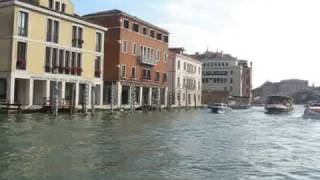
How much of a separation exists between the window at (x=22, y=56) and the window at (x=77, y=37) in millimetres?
7181

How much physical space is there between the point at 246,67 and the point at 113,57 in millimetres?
80563

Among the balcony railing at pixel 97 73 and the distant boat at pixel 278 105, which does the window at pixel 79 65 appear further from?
the distant boat at pixel 278 105

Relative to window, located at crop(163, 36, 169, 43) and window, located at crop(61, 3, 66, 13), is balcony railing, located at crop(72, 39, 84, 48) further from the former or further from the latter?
window, located at crop(163, 36, 169, 43)

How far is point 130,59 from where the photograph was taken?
65.1m

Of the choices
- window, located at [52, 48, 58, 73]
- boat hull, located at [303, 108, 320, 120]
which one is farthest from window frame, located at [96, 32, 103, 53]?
boat hull, located at [303, 108, 320, 120]

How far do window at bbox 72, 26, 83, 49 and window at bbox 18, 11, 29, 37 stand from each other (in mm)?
6951

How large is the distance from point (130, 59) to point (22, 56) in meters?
21.5

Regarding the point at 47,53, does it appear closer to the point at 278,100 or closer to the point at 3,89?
the point at 3,89

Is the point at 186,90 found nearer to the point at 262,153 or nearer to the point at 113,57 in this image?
the point at 113,57

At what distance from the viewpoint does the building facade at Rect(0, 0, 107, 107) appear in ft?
145

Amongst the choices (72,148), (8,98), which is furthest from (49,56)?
(72,148)

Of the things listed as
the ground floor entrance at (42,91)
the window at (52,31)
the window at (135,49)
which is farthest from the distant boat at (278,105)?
the window at (52,31)

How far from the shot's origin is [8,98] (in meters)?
43.2

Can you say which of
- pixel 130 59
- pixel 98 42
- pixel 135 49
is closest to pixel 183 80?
pixel 135 49
